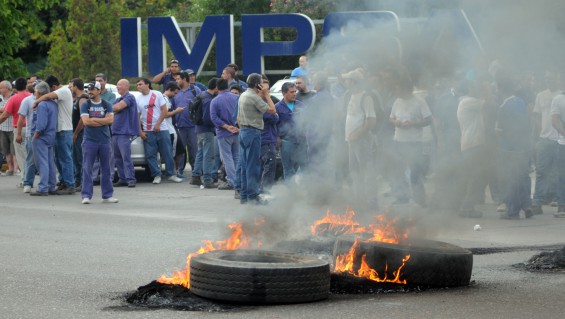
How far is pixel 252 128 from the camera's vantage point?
1502cm

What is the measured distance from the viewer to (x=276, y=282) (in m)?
7.70

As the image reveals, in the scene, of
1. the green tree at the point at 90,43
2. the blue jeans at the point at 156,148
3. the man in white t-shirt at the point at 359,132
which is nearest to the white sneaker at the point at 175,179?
the blue jeans at the point at 156,148

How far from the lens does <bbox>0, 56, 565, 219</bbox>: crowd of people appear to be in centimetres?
1276

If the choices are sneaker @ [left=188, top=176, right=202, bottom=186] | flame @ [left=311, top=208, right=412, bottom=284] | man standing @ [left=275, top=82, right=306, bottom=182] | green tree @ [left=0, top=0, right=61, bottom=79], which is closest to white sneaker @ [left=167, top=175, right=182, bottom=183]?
sneaker @ [left=188, top=176, right=202, bottom=186]

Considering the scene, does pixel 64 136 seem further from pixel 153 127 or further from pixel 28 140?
pixel 153 127

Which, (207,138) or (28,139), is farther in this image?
(207,138)

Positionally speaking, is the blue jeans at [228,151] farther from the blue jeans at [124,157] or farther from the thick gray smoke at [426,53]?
the thick gray smoke at [426,53]

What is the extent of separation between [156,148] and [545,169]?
8.11 meters

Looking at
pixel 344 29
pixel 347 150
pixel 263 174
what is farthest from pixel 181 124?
pixel 344 29

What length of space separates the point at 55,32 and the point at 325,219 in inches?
1143

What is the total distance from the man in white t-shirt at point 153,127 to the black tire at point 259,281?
11721mm

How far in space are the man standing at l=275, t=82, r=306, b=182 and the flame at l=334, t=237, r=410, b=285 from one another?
6.67m

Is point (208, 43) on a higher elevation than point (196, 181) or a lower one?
higher

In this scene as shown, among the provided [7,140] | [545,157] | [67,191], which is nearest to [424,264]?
[545,157]
